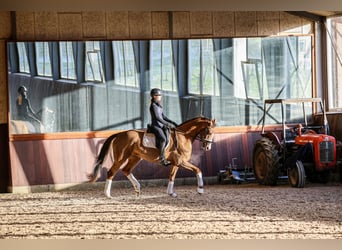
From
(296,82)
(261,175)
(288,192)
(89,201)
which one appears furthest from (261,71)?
(89,201)

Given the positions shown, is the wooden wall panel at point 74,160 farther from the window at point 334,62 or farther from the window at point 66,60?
the window at point 334,62

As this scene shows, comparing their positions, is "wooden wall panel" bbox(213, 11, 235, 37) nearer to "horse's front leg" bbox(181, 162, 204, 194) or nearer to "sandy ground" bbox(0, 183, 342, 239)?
"sandy ground" bbox(0, 183, 342, 239)

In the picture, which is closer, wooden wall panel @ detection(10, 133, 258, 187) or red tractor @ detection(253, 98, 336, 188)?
red tractor @ detection(253, 98, 336, 188)

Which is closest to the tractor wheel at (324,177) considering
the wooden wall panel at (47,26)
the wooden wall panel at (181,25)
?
the wooden wall panel at (181,25)

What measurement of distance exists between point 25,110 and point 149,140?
7.87ft

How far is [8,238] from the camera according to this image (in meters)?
7.05

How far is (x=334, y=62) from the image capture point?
11.9 meters

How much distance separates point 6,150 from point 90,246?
5539 millimetres

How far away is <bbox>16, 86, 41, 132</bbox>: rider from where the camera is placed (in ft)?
37.7

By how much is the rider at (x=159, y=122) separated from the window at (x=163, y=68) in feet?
5.60

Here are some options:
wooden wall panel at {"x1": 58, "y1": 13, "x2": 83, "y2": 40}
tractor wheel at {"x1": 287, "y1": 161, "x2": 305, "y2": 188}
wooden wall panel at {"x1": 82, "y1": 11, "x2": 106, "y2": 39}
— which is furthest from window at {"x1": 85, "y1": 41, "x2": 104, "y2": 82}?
tractor wheel at {"x1": 287, "y1": 161, "x2": 305, "y2": 188}

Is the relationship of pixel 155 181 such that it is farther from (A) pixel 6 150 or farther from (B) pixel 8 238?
(B) pixel 8 238

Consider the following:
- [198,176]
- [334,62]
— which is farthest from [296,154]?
[334,62]

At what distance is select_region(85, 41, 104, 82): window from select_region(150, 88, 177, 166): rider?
190cm
